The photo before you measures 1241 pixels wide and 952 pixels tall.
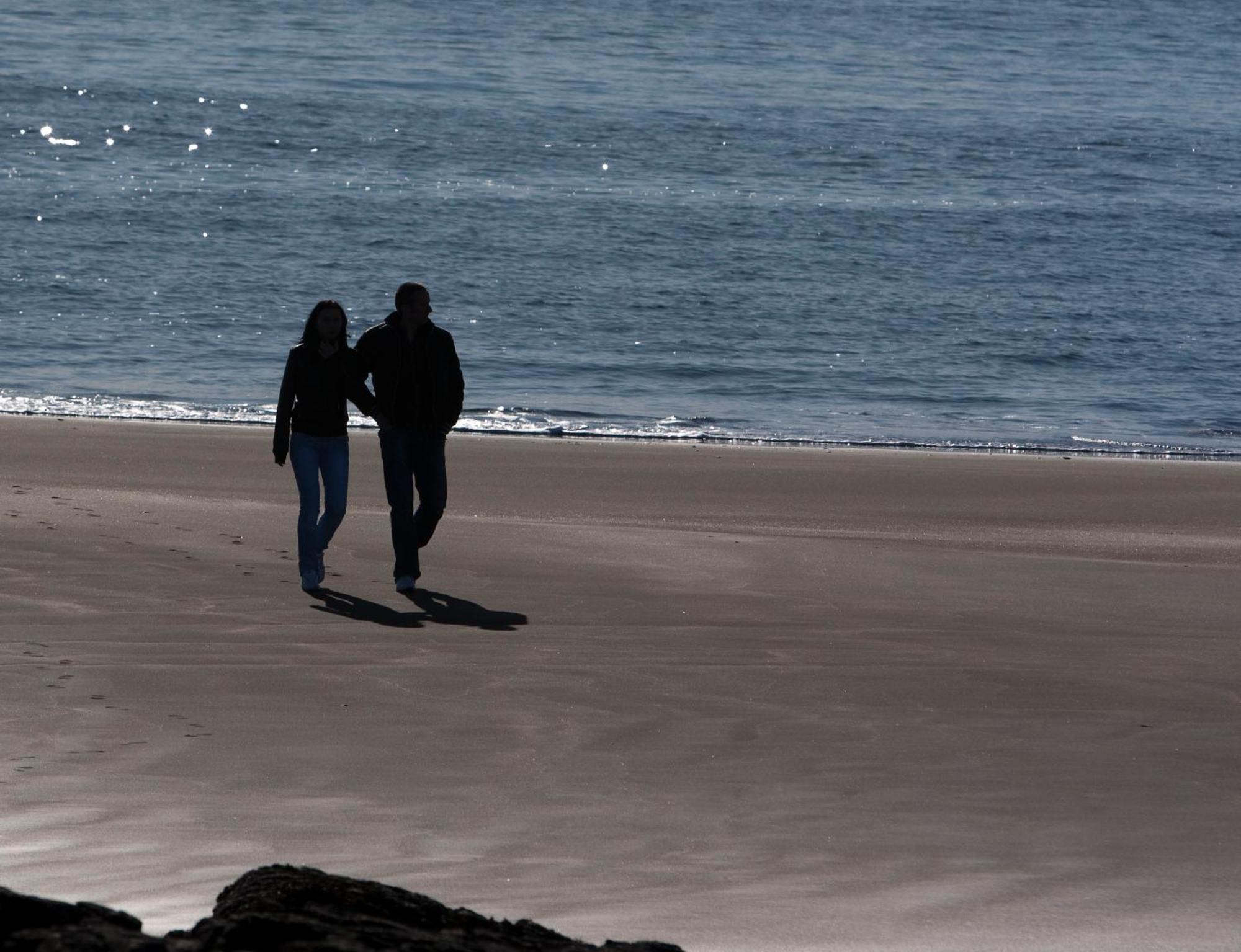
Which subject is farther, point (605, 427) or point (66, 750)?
point (605, 427)

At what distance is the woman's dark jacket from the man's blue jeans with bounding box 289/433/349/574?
0.17 feet

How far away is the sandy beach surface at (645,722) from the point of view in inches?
156

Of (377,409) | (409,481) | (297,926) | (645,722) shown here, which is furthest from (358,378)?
(297,926)

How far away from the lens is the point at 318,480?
26.1 ft

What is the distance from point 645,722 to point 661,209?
96.8 feet

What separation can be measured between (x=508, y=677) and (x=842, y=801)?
1.74 metres

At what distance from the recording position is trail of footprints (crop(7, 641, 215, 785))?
187 inches

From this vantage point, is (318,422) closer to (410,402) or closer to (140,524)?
(410,402)

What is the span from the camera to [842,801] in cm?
469

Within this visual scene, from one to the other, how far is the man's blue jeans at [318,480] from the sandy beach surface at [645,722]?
30 centimetres

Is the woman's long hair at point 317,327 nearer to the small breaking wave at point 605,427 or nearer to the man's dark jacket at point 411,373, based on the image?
the man's dark jacket at point 411,373

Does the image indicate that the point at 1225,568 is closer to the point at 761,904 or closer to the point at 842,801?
the point at 842,801

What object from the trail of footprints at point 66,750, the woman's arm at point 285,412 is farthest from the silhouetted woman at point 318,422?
the trail of footprints at point 66,750

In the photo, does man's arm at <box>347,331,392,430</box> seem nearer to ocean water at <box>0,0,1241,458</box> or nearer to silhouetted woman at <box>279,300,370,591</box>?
silhouetted woman at <box>279,300,370,591</box>
